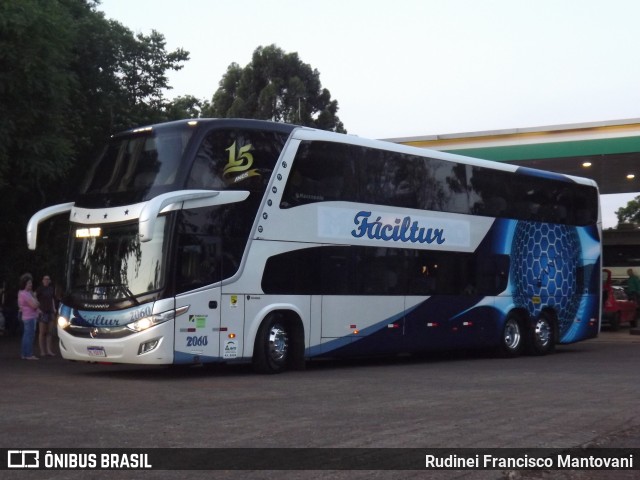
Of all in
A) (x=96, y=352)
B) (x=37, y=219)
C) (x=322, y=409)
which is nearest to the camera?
(x=322, y=409)

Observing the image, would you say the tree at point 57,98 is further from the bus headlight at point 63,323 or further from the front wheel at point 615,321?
the front wheel at point 615,321

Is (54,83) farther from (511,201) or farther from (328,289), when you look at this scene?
(511,201)

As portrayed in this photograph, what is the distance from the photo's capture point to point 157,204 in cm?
1542

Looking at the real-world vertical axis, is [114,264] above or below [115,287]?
above

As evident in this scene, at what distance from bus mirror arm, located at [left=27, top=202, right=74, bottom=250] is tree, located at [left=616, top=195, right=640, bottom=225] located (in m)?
94.7

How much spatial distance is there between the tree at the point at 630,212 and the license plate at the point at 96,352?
95.9 metres

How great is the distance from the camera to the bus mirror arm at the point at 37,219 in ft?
55.2

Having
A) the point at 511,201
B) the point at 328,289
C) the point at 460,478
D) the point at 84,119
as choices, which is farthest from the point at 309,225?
the point at 84,119

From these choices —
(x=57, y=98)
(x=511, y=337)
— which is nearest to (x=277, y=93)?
(x=57, y=98)

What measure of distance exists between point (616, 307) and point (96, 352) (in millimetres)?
22389

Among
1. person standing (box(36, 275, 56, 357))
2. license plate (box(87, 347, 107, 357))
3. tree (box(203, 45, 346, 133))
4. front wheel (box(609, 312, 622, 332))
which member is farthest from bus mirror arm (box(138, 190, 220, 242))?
tree (box(203, 45, 346, 133))

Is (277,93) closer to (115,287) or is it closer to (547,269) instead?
(547,269)

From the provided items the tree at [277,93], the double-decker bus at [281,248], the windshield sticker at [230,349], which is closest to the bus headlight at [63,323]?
the double-decker bus at [281,248]

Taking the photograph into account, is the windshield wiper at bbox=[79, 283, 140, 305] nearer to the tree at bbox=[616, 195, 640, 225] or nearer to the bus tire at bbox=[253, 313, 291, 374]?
the bus tire at bbox=[253, 313, 291, 374]
